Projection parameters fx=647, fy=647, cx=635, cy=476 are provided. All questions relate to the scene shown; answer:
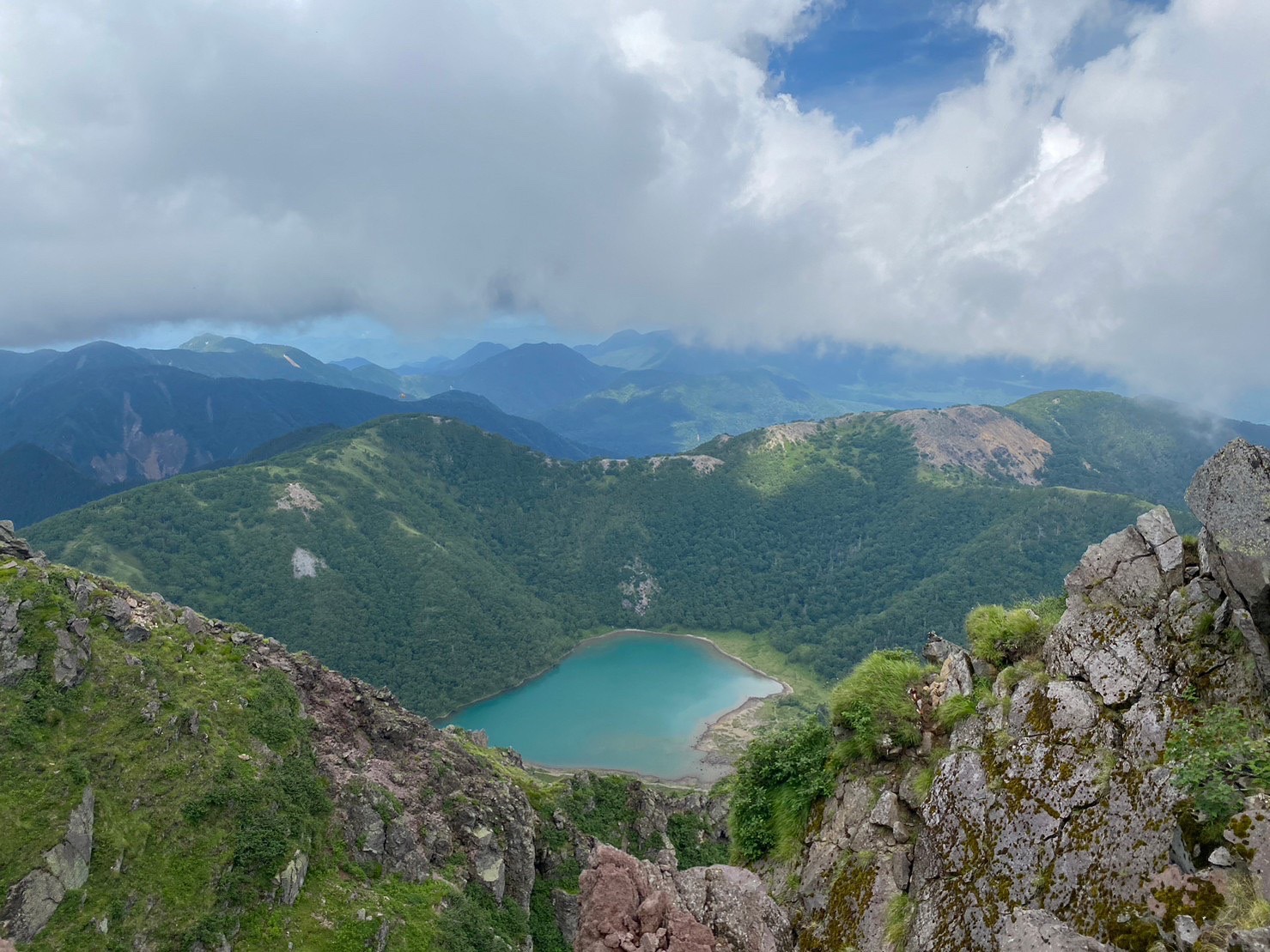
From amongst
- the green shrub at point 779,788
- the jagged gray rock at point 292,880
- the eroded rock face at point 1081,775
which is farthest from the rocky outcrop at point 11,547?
the eroded rock face at point 1081,775

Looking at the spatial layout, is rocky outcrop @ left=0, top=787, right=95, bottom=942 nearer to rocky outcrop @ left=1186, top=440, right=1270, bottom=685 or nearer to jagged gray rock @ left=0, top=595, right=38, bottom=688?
jagged gray rock @ left=0, top=595, right=38, bottom=688

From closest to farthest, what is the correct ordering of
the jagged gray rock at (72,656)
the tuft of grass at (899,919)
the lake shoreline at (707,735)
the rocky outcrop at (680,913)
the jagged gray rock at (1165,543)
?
the tuft of grass at (899,919) < the rocky outcrop at (680,913) < the jagged gray rock at (1165,543) < the jagged gray rock at (72,656) < the lake shoreline at (707,735)

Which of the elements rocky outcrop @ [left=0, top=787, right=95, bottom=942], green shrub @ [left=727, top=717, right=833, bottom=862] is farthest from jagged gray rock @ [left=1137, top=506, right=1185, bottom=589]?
rocky outcrop @ [left=0, top=787, right=95, bottom=942]

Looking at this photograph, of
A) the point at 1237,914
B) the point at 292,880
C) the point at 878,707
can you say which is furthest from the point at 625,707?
the point at 1237,914

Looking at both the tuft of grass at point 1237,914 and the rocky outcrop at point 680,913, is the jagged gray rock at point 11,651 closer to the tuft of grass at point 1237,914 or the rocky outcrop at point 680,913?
the rocky outcrop at point 680,913

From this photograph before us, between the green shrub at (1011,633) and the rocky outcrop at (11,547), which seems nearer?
the green shrub at (1011,633)

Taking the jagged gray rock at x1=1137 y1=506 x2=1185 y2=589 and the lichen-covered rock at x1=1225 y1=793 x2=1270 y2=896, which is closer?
the lichen-covered rock at x1=1225 y1=793 x2=1270 y2=896

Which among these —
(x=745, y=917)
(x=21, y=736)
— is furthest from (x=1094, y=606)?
(x=21, y=736)
